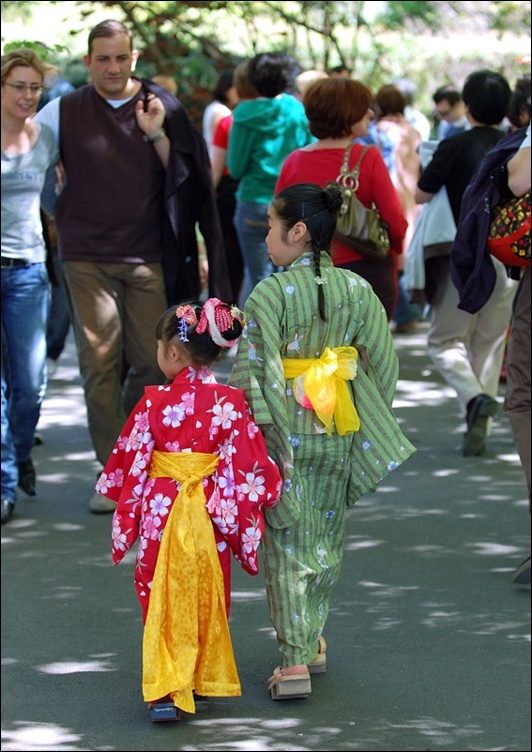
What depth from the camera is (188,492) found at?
14.6 feet

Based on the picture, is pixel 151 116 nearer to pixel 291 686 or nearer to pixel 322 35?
pixel 291 686

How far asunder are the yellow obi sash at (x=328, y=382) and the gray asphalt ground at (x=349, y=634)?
1032 mm

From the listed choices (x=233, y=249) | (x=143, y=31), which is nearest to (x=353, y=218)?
(x=233, y=249)

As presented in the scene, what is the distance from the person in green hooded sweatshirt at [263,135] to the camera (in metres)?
8.98

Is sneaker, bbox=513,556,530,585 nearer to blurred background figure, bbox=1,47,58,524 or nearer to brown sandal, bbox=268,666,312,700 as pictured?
brown sandal, bbox=268,666,312,700

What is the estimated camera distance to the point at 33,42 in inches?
317

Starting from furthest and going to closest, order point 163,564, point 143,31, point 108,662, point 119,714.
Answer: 1. point 143,31
2. point 108,662
3. point 119,714
4. point 163,564

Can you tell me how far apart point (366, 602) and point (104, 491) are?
1837 mm

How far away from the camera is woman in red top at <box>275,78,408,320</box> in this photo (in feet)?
20.0

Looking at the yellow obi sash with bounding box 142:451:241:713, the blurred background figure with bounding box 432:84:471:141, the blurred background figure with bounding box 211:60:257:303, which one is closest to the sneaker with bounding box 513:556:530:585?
the yellow obi sash with bounding box 142:451:241:713

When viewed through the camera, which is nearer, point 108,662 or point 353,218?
point 108,662

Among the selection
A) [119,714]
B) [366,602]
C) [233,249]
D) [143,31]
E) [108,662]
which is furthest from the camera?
[143,31]

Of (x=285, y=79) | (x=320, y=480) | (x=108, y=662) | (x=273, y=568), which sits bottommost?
(x=108, y=662)

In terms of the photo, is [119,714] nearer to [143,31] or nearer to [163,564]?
[163,564]
